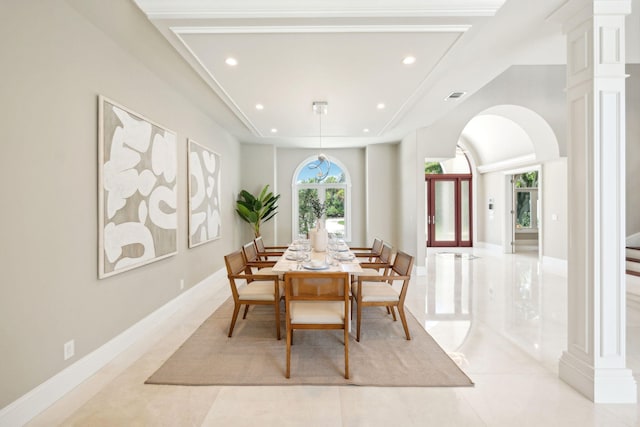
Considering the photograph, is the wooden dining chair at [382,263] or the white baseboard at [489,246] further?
the white baseboard at [489,246]

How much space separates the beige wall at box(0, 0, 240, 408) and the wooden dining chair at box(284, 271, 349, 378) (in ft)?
5.36

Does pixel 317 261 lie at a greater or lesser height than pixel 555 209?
lesser

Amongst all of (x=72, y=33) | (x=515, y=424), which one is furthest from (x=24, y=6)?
(x=515, y=424)

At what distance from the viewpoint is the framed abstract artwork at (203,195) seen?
4.31 m

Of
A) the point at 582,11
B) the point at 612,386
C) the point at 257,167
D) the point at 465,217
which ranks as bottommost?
the point at 612,386

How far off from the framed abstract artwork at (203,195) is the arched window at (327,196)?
271 cm

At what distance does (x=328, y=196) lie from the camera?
8.00 metres

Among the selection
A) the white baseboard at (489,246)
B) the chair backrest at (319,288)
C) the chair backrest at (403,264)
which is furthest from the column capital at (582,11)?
the white baseboard at (489,246)

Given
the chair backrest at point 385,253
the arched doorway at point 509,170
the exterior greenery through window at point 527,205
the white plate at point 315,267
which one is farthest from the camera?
the exterior greenery through window at point 527,205

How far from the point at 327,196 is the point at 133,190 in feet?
17.8

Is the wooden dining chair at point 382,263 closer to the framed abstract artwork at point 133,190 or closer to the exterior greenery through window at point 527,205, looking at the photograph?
the framed abstract artwork at point 133,190

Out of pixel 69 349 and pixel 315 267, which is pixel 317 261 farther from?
pixel 69 349

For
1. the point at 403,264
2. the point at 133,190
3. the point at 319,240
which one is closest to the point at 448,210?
the point at 319,240

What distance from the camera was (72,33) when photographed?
229 centimetres
